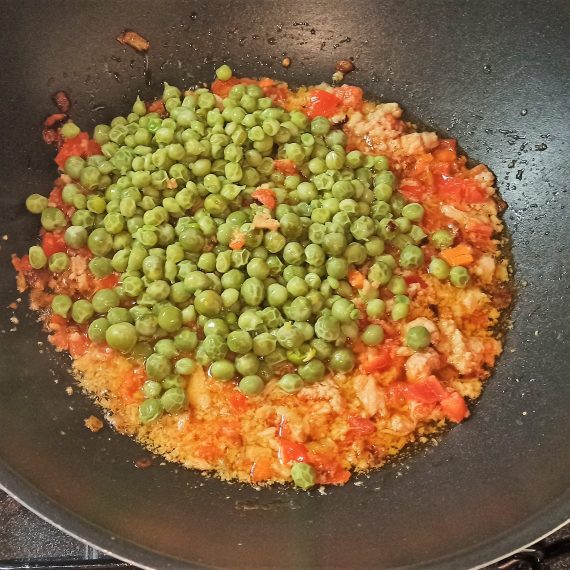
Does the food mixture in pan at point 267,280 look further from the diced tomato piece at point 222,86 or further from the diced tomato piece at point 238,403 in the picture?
the diced tomato piece at point 222,86

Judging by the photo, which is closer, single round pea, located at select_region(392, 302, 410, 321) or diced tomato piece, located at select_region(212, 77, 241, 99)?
single round pea, located at select_region(392, 302, 410, 321)

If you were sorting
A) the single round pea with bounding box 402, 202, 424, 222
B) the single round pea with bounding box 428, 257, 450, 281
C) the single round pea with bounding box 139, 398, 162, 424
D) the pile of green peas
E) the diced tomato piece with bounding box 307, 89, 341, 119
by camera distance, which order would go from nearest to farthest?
1. the single round pea with bounding box 139, 398, 162, 424
2. the pile of green peas
3. the single round pea with bounding box 428, 257, 450, 281
4. the single round pea with bounding box 402, 202, 424, 222
5. the diced tomato piece with bounding box 307, 89, 341, 119

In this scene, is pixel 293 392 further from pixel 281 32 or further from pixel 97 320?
pixel 281 32

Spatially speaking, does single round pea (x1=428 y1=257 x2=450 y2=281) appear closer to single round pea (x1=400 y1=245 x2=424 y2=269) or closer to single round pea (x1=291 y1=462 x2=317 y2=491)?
single round pea (x1=400 y1=245 x2=424 y2=269)

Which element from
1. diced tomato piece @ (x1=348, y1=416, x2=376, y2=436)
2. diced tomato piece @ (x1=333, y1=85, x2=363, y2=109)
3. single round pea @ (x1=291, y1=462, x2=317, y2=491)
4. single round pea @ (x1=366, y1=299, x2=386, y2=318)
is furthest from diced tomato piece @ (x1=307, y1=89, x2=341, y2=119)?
single round pea @ (x1=291, y1=462, x2=317, y2=491)

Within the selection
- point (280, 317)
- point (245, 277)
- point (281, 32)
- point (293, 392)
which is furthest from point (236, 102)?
point (293, 392)

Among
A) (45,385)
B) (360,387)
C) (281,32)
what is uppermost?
(281,32)

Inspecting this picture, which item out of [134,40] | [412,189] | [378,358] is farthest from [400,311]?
[134,40]
